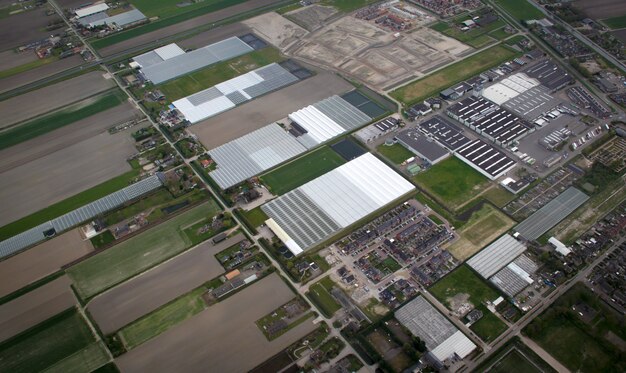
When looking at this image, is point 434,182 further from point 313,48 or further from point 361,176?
point 313,48

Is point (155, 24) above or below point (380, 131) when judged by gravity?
above

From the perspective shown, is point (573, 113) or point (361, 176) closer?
point (361, 176)

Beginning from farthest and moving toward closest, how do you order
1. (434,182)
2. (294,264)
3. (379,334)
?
1. (434,182)
2. (294,264)
3. (379,334)

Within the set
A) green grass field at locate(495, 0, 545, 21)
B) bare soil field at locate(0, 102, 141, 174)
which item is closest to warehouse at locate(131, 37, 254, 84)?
bare soil field at locate(0, 102, 141, 174)

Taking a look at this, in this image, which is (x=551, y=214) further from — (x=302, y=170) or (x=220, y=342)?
(x=220, y=342)

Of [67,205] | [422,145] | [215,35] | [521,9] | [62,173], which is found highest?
[215,35]

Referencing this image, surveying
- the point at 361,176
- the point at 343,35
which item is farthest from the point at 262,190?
the point at 343,35

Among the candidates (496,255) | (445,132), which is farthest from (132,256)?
(445,132)
